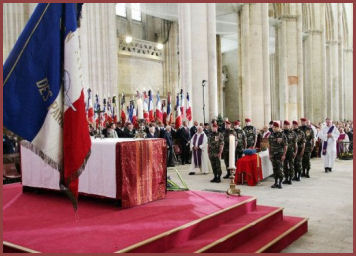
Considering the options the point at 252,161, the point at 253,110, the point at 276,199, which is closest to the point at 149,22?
the point at 253,110

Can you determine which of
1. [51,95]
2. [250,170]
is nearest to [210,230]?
[51,95]

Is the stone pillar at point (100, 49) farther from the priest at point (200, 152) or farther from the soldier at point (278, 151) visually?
the soldier at point (278, 151)

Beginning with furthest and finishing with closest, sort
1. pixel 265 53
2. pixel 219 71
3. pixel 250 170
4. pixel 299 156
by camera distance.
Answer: pixel 219 71 < pixel 265 53 < pixel 299 156 < pixel 250 170

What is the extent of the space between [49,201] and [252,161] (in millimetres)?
5663

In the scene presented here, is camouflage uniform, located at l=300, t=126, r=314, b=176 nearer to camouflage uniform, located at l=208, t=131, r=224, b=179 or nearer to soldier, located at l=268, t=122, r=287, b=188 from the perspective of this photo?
soldier, located at l=268, t=122, r=287, b=188

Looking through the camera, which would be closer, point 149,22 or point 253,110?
point 253,110

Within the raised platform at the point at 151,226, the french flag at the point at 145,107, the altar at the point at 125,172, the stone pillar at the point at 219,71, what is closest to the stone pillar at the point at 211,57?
the french flag at the point at 145,107

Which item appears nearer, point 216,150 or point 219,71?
point 216,150

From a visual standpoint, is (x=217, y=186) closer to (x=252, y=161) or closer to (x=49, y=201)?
(x=252, y=161)

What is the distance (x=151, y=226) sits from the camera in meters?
4.37

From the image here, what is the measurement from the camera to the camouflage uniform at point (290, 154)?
9.77m

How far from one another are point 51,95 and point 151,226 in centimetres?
222

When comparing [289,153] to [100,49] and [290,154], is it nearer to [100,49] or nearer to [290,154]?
[290,154]

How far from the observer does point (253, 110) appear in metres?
22.2
